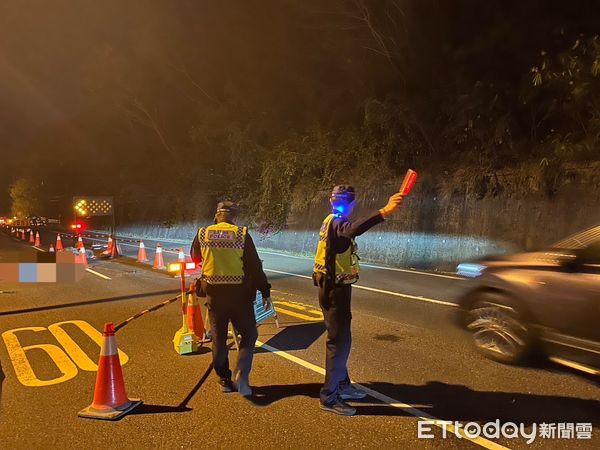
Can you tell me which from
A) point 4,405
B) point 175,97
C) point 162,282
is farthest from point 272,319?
point 175,97

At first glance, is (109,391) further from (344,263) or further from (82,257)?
(82,257)

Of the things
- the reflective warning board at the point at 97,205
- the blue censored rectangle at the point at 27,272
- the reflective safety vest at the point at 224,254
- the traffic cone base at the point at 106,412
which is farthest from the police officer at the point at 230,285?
the reflective warning board at the point at 97,205

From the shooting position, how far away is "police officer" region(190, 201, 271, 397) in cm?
432

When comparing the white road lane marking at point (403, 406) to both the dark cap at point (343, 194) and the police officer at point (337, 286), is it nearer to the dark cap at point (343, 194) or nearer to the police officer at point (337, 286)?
the police officer at point (337, 286)

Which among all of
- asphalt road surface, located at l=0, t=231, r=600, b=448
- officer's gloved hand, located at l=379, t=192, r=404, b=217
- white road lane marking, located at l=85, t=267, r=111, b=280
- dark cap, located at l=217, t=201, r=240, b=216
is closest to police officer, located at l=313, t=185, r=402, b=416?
asphalt road surface, located at l=0, t=231, r=600, b=448

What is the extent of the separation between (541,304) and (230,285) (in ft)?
9.86

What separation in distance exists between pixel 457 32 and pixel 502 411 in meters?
15.7

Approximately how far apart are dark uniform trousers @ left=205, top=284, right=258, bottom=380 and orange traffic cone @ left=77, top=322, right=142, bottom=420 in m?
0.86

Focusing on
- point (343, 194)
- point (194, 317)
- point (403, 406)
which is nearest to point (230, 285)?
point (343, 194)

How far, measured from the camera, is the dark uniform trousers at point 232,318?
4.35 meters

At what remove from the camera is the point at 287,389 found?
178 inches

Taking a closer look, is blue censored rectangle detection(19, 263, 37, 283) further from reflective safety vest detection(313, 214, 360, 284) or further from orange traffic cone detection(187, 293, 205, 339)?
reflective safety vest detection(313, 214, 360, 284)

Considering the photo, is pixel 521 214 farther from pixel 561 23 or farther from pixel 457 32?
pixel 457 32

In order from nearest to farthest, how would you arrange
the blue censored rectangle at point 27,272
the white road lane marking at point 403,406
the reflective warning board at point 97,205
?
1. the white road lane marking at point 403,406
2. the blue censored rectangle at point 27,272
3. the reflective warning board at point 97,205
